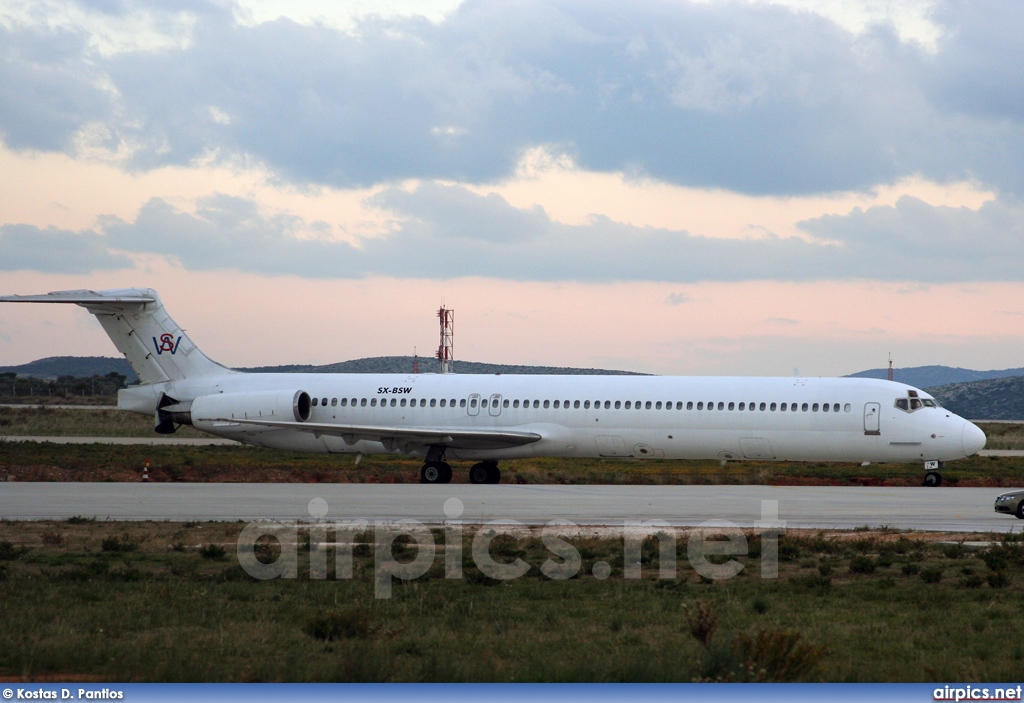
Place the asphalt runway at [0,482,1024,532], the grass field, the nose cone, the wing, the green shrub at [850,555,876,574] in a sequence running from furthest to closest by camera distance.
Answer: the wing, the nose cone, the asphalt runway at [0,482,1024,532], the green shrub at [850,555,876,574], the grass field

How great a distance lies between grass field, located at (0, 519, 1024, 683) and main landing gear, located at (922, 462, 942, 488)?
581 inches

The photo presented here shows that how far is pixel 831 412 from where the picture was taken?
101 ft

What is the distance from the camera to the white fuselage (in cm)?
3081

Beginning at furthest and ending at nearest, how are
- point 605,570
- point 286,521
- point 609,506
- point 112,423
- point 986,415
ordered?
point 986,415
point 112,423
point 609,506
point 286,521
point 605,570

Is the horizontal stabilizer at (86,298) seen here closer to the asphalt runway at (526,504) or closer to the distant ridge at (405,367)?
→ the asphalt runway at (526,504)

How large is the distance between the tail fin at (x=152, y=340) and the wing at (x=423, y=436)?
5.18 meters

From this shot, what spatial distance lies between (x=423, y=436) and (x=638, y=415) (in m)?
5.95

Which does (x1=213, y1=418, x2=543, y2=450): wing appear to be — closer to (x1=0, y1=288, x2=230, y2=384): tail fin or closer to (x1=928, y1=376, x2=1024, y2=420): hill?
(x1=0, y1=288, x2=230, y2=384): tail fin

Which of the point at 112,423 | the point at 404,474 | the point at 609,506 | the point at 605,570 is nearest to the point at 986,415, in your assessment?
the point at 112,423

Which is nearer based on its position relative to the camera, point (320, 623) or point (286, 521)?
point (320, 623)

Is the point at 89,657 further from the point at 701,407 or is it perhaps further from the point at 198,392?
the point at 198,392

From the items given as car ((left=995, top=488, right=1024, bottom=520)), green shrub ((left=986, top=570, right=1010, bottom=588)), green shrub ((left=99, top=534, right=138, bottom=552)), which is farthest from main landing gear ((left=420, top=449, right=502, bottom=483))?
green shrub ((left=986, top=570, right=1010, bottom=588))

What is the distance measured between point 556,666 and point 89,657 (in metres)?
3.94

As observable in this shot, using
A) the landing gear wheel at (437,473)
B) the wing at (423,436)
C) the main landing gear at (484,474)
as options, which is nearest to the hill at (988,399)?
the main landing gear at (484,474)
